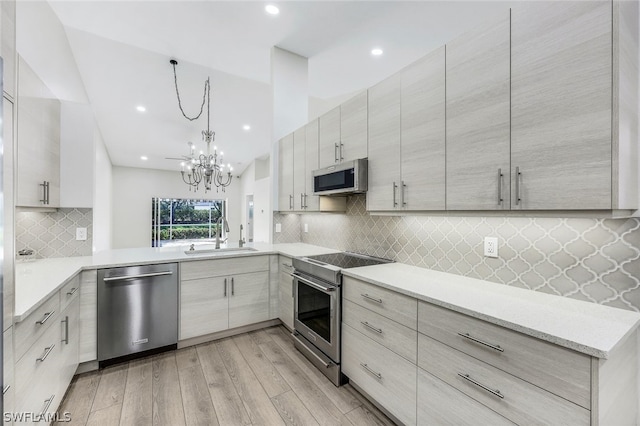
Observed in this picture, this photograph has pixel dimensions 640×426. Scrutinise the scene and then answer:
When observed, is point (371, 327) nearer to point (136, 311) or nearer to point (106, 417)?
point (106, 417)

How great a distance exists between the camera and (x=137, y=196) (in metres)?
8.29

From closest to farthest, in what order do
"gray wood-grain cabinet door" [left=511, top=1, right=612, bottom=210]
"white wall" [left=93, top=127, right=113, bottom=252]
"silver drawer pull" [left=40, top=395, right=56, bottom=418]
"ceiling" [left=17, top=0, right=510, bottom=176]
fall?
"gray wood-grain cabinet door" [left=511, top=1, right=612, bottom=210]
"silver drawer pull" [left=40, top=395, right=56, bottom=418]
"ceiling" [left=17, top=0, right=510, bottom=176]
"white wall" [left=93, top=127, right=113, bottom=252]

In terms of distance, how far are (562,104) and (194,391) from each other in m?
2.82

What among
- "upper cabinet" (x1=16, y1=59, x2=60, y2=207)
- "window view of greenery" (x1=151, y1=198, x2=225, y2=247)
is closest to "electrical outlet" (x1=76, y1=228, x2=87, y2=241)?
"upper cabinet" (x1=16, y1=59, x2=60, y2=207)

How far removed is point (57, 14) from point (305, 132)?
115 inches

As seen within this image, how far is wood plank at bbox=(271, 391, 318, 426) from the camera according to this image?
176cm

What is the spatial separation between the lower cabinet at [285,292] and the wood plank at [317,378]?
0.15 m

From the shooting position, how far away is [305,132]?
310 cm

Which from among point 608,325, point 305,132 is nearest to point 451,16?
point 305,132

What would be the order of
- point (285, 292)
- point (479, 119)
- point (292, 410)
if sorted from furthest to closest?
point (285, 292) < point (292, 410) < point (479, 119)

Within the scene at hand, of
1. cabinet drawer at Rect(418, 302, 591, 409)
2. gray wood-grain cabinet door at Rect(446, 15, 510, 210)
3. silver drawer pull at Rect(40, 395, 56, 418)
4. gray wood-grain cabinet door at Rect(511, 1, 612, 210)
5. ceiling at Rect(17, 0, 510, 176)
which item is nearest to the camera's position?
cabinet drawer at Rect(418, 302, 591, 409)

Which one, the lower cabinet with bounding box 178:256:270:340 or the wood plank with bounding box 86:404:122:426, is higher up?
the lower cabinet with bounding box 178:256:270:340

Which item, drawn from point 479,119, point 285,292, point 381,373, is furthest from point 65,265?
point 479,119

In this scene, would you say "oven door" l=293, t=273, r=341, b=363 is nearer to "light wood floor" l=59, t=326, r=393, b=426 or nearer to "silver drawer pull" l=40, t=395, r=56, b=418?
"light wood floor" l=59, t=326, r=393, b=426
